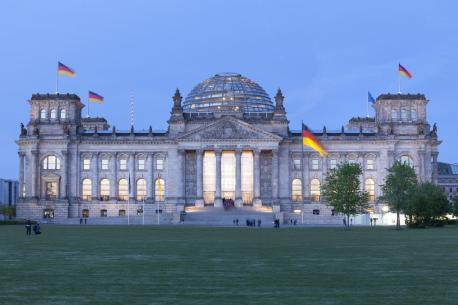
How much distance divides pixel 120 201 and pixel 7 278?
120 m

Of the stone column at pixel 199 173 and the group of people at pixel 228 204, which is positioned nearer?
the group of people at pixel 228 204

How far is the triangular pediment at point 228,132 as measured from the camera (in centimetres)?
13675

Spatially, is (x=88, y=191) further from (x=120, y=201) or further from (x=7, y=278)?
(x=7, y=278)

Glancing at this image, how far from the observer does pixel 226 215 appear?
409 feet

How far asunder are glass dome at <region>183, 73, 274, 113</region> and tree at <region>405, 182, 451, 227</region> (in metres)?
68.2

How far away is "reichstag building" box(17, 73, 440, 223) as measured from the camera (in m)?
140

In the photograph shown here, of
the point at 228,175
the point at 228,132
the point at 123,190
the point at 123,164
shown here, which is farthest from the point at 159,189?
the point at 228,132

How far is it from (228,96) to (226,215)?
41701 millimetres

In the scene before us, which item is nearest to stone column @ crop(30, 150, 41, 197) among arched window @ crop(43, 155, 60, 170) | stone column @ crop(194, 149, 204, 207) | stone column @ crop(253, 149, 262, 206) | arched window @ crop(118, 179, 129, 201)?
arched window @ crop(43, 155, 60, 170)

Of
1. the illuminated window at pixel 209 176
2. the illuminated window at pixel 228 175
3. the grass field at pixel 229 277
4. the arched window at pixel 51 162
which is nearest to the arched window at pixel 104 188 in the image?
the arched window at pixel 51 162

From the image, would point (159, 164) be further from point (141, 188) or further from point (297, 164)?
point (297, 164)

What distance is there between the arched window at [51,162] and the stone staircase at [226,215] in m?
28.7

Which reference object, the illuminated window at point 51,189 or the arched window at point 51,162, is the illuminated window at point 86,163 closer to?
the arched window at point 51,162

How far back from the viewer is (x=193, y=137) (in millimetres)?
137625
